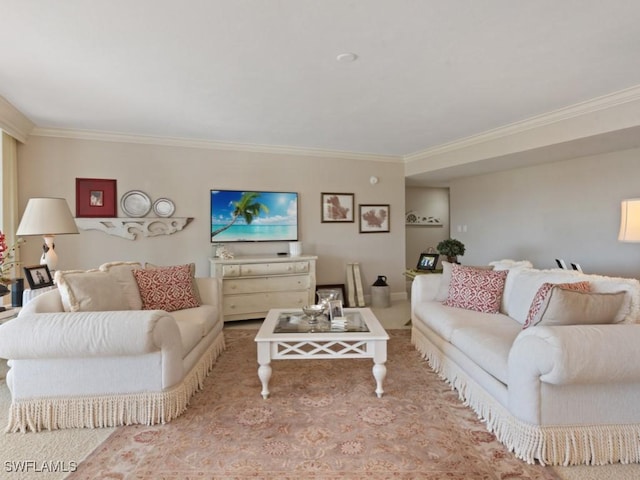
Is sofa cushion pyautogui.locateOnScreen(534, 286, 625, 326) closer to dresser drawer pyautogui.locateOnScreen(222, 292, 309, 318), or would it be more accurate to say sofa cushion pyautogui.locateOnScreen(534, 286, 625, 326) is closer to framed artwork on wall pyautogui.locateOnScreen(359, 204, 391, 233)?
dresser drawer pyautogui.locateOnScreen(222, 292, 309, 318)

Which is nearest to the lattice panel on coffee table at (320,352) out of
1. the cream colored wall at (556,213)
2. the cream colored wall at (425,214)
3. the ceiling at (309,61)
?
the ceiling at (309,61)

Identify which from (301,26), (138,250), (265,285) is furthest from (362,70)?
(138,250)

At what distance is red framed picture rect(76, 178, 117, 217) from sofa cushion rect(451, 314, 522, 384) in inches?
160

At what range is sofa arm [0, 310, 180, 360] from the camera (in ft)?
6.21

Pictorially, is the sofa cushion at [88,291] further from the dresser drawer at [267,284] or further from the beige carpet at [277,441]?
the dresser drawer at [267,284]

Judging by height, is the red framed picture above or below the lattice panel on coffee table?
above

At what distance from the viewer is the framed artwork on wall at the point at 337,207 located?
5.09 metres

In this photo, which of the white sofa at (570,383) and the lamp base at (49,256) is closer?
the white sofa at (570,383)

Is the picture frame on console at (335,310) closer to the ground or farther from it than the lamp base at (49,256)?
closer to the ground

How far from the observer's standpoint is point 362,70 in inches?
101

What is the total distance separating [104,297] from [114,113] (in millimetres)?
2015

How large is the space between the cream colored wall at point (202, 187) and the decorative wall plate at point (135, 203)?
7cm

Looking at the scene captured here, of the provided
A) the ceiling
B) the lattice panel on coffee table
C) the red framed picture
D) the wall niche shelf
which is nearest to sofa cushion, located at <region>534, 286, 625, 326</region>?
the lattice panel on coffee table

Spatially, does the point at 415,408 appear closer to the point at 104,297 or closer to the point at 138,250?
the point at 104,297
